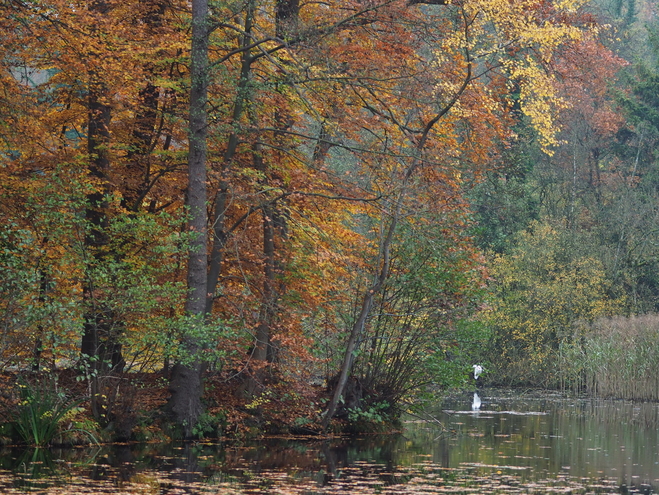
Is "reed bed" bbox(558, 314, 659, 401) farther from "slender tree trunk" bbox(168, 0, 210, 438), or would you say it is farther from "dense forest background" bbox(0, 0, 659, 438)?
"slender tree trunk" bbox(168, 0, 210, 438)

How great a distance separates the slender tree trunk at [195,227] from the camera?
1432 centimetres

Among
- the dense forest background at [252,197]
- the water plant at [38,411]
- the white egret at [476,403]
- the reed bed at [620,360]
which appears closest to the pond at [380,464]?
the water plant at [38,411]

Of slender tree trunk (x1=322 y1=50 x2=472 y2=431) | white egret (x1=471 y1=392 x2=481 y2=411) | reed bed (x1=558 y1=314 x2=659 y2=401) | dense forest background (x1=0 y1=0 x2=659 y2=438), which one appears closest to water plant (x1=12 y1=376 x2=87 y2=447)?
dense forest background (x1=0 y1=0 x2=659 y2=438)

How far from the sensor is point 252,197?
1516 cm

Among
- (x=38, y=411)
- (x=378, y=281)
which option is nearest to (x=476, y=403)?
(x=378, y=281)

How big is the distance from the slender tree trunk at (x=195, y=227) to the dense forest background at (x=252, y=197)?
33 mm

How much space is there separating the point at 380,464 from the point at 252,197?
5.29 meters

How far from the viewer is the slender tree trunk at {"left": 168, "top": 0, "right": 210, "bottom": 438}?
1432 cm

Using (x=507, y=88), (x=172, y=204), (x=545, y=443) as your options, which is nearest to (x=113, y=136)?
(x=172, y=204)

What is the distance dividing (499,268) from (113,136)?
18.0 metres

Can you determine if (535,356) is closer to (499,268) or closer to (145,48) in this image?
(499,268)

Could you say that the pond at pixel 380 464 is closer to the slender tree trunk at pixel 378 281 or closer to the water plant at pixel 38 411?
the water plant at pixel 38 411

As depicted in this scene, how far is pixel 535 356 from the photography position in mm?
29219

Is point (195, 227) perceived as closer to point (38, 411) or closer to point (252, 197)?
point (252, 197)
